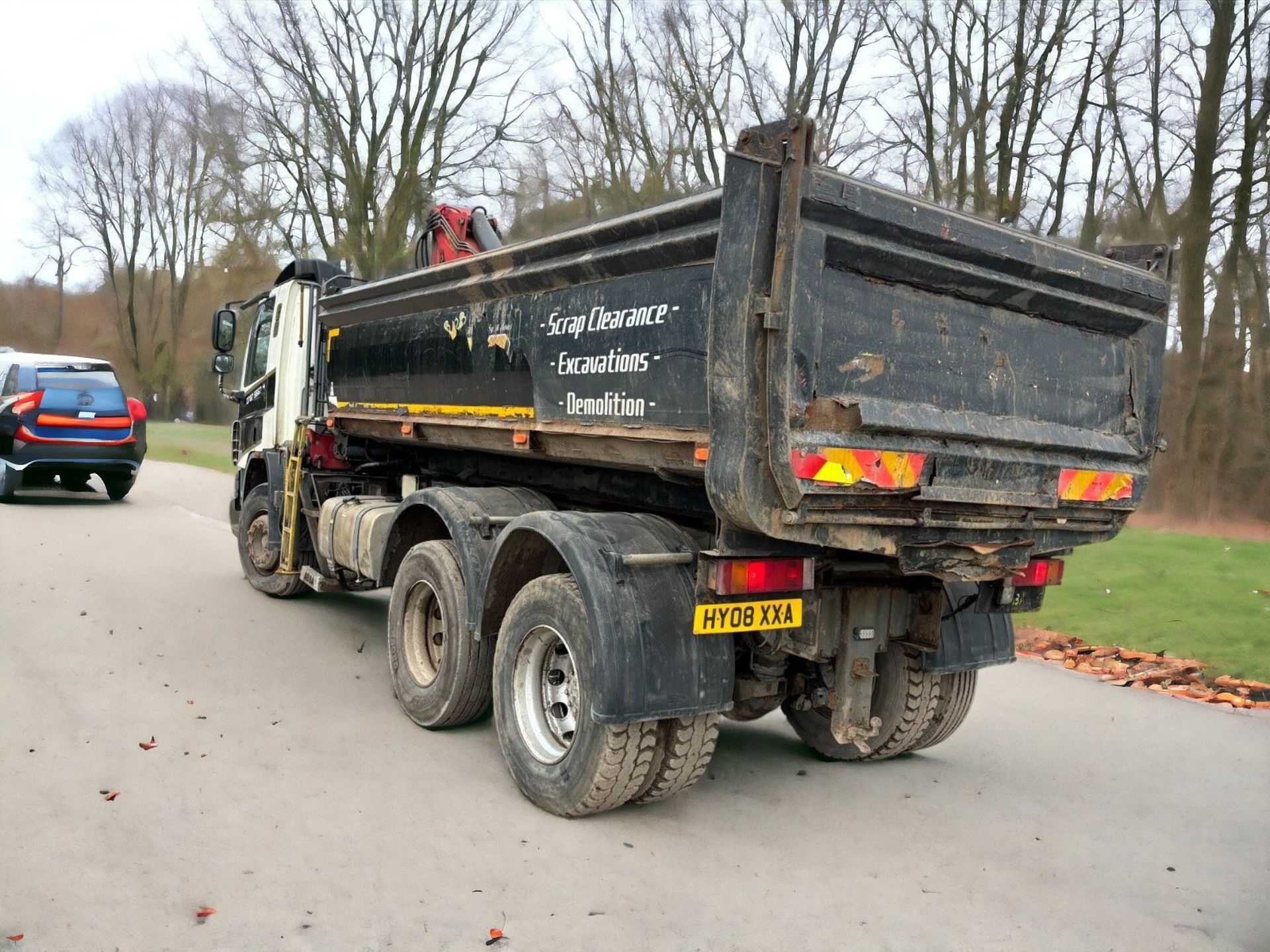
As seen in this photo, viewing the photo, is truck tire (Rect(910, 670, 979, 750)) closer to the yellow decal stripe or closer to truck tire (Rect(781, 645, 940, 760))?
truck tire (Rect(781, 645, 940, 760))

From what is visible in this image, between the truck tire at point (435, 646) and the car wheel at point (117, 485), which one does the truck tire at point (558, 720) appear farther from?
the car wheel at point (117, 485)

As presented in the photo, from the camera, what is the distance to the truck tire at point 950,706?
5531 mm

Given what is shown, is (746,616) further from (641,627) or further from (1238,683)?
(1238,683)

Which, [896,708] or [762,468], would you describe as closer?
[762,468]

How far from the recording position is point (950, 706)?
5.54 m

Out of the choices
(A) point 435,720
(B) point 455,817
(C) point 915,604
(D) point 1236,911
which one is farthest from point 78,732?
(D) point 1236,911

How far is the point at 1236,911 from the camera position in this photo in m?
3.95

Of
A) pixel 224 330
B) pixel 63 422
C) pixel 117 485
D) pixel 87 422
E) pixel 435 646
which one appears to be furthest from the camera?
pixel 117 485

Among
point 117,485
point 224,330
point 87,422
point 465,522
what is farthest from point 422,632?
point 117,485

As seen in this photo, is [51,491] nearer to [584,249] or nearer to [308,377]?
[308,377]

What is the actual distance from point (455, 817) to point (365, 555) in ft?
9.52

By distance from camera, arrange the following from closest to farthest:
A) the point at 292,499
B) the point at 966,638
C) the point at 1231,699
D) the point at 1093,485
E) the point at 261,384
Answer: the point at 1093,485, the point at 966,638, the point at 1231,699, the point at 292,499, the point at 261,384

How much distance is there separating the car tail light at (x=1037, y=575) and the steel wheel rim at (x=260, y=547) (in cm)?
632

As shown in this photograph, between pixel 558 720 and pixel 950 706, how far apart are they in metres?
2.12
